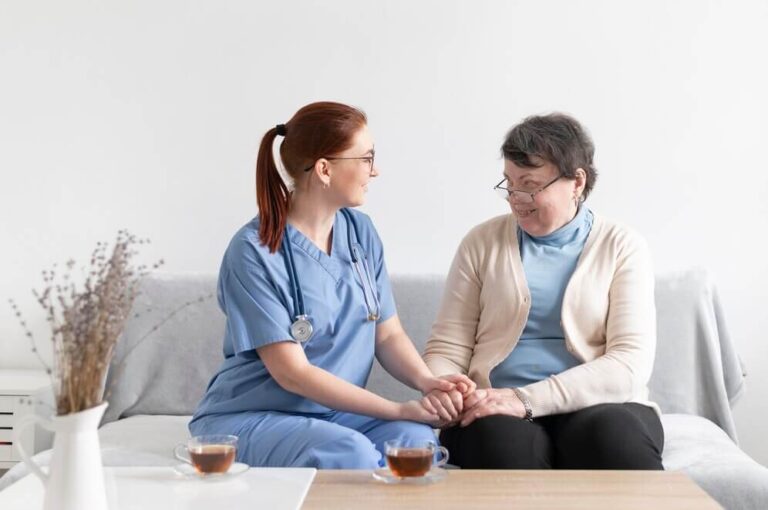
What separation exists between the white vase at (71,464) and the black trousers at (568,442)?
100cm

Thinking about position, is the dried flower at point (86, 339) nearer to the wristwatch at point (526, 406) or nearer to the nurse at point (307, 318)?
the nurse at point (307, 318)

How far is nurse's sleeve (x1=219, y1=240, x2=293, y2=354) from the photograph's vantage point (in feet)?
7.33

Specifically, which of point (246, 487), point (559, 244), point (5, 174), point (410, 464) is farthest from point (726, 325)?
point (5, 174)

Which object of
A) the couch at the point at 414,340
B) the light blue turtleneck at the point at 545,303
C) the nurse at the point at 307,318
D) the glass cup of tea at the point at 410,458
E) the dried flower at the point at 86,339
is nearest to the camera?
the dried flower at the point at 86,339

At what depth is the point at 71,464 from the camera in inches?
54.9

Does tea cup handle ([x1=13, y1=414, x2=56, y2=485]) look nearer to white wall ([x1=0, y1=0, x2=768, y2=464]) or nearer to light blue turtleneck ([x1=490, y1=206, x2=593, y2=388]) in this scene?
light blue turtleneck ([x1=490, y1=206, x2=593, y2=388])

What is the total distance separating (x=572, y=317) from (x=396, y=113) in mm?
984

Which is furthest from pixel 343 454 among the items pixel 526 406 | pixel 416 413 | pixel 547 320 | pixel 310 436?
pixel 547 320

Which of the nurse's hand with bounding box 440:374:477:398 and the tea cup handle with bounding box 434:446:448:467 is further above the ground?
the tea cup handle with bounding box 434:446:448:467

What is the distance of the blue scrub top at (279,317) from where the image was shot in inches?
89.0

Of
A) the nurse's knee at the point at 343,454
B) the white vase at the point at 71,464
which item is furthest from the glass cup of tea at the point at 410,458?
the white vase at the point at 71,464

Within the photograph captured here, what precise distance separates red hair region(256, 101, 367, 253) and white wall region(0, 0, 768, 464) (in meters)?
0.78

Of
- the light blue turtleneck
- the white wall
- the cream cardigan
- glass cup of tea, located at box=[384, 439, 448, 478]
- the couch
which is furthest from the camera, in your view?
the white wall

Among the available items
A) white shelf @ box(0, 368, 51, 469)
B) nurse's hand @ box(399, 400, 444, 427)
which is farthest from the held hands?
white shelf @ box(0, 368, 51, 469)
